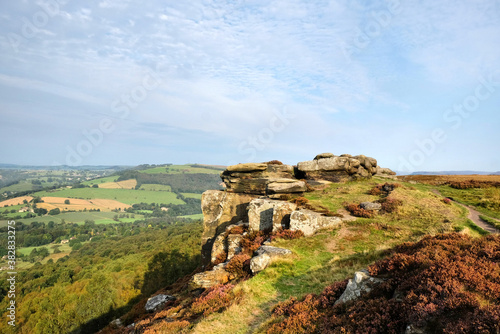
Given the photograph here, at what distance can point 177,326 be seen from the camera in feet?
34.0

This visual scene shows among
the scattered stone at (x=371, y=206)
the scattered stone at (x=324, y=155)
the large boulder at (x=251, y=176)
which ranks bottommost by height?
the scattered stone at (x=371, y=206)

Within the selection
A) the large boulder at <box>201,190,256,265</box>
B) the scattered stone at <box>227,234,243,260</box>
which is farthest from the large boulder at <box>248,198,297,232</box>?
the large boulder at <box>201,190,256,265</box>

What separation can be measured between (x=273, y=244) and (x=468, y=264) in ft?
38.4

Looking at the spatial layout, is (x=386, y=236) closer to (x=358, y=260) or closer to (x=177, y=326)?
(x=358, y=260)

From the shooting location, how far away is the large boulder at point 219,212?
1121 inches

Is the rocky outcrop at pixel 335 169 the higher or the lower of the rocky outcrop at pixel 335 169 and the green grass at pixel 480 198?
the higher

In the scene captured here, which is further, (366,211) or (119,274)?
(119,274)

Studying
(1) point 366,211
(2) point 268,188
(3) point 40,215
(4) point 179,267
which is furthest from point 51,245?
(1) point 366,211

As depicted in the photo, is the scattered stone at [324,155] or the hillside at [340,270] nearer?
the hillside at [340,270]

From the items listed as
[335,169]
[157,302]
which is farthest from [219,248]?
[335,169]

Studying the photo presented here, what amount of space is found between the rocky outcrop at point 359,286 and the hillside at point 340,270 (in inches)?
5.8

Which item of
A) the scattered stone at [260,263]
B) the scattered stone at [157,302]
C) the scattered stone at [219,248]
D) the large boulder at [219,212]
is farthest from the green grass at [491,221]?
the scattered stone at [157,302]

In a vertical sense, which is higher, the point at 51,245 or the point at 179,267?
the point at 179,267

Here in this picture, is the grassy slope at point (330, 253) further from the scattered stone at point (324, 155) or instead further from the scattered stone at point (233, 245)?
the scattered stone at point (324, 155)
